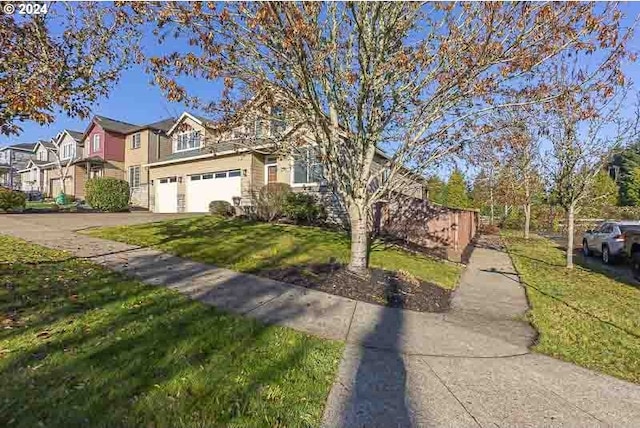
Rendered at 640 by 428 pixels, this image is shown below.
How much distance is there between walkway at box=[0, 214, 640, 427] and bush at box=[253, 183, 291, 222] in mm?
8362

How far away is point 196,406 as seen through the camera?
247 centimetres

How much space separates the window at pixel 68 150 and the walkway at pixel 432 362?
120 ft

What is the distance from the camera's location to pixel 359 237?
692 cm

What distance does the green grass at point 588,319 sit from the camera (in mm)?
3834

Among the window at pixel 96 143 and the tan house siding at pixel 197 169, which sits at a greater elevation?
the window at pixel 96 143

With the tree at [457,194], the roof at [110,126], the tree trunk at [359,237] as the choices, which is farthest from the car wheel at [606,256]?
the roof at [110,126]

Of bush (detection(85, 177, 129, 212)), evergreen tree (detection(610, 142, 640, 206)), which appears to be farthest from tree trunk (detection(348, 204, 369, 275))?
evergreen tree (detection(610, 142, 640, 206))

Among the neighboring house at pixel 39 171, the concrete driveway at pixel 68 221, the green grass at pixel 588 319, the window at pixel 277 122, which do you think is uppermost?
the neighboring house at pixel 39 171

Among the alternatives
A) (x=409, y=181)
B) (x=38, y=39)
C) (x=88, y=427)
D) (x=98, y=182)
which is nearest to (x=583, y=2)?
(x=409, y=181)

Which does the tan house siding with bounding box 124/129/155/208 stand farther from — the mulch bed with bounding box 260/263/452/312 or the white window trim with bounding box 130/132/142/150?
the mulch bed with bounding box 260/263/452/312

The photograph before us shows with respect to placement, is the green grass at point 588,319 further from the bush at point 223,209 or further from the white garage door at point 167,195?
the white garage door at point 167,195

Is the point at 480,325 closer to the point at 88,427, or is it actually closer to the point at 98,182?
the point at 88,427

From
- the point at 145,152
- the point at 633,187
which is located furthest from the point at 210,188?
the point at 633,187

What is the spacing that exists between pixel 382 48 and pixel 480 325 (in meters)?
4.50
